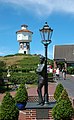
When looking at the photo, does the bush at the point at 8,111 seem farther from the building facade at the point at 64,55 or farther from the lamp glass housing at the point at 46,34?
the building facade at the point at 64,55

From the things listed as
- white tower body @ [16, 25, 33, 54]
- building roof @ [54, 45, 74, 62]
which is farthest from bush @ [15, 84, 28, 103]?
white tower body @ [16, 25, 33, 54]

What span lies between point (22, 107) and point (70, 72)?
44.5m

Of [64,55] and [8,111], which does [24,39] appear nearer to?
[64,55]

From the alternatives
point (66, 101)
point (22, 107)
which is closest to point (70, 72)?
point (22, 107)

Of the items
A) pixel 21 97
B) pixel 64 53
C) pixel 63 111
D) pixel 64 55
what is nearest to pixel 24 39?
pixel 64 53

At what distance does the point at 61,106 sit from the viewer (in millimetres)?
10594

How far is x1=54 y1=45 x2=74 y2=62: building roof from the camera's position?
70938mm

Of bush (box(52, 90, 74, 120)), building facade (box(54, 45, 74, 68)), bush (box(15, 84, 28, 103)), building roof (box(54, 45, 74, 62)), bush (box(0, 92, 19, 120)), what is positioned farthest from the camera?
building roof (box(54, 45, 74, 62))

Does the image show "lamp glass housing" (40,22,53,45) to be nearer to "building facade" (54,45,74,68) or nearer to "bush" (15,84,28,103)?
"bush" (15,84,28,103)

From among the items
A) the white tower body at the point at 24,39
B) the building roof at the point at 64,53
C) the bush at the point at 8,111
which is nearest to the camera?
the bush at the point at 8,111

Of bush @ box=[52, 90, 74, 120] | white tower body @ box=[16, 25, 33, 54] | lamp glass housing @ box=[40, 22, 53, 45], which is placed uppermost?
white tower body @ box=[16, 25, 33, 54]

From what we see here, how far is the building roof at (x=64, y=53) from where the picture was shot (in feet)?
233

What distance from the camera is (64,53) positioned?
241 ft

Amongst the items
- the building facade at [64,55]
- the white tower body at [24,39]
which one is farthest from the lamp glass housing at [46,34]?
the white tower body at [24,39]
